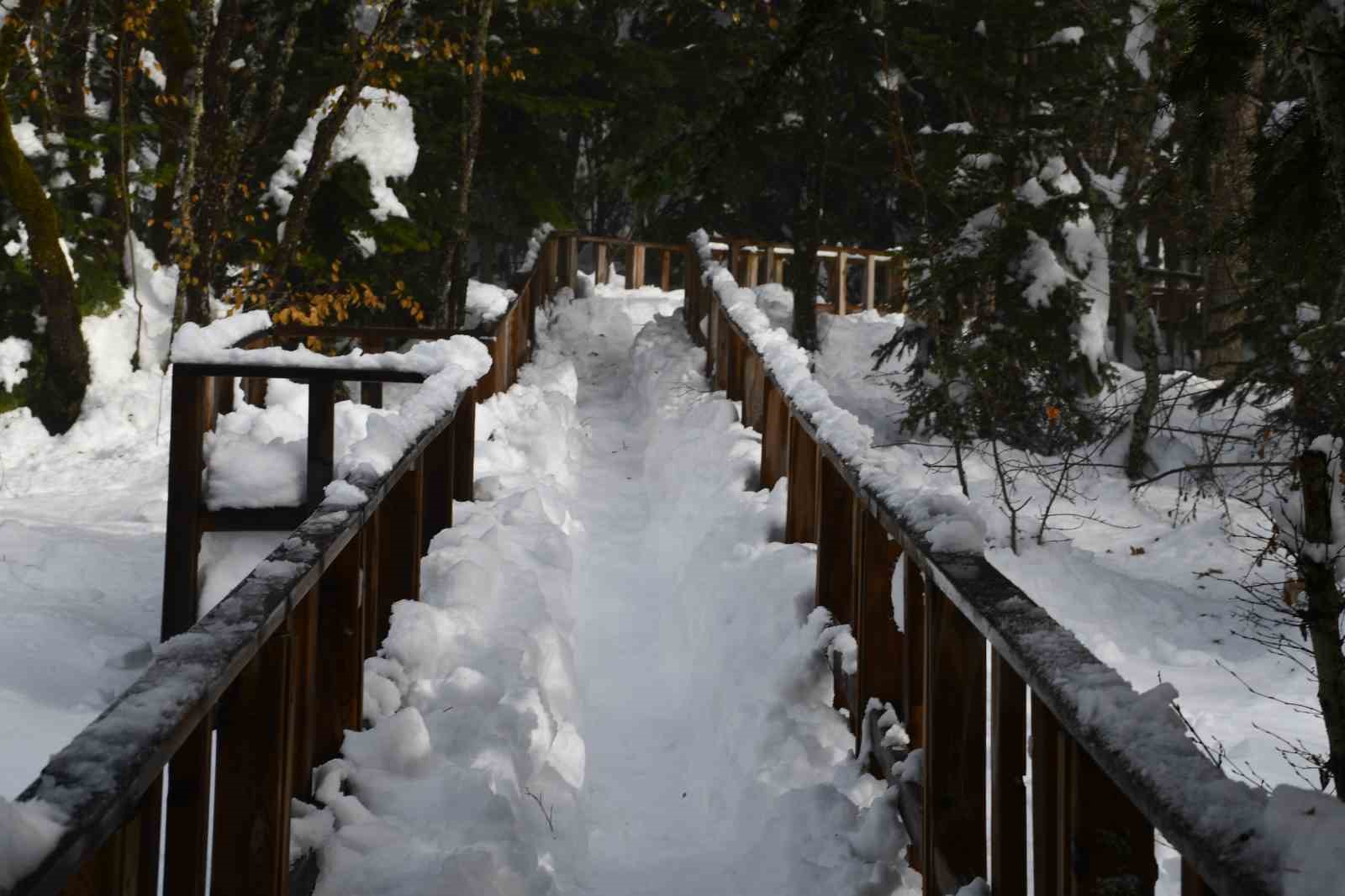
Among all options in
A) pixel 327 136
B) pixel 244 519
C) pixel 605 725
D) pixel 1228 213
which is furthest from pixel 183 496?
pixel 1228 213

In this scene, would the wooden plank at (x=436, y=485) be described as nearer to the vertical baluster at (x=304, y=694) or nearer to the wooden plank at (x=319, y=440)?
the wooden plank at (x=319, y=440)

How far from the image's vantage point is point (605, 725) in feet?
18.3

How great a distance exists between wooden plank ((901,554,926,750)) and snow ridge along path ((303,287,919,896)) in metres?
0.28

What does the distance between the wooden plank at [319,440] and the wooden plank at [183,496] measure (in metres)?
0.62

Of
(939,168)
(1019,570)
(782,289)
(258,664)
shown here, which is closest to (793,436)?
(258,664)

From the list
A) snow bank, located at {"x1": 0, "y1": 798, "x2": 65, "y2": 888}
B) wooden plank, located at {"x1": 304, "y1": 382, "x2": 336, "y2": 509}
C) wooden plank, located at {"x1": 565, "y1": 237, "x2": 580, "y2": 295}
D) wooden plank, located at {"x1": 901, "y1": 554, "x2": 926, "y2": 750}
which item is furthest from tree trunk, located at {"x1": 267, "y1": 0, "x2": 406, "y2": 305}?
snow bank, located at {"x1": 0, "y1": 798, "x2": 65, "y2": 888}

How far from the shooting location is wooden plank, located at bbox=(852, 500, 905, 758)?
454cm

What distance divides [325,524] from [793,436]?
3755 millimetres

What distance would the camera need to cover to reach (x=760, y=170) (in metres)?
20.0

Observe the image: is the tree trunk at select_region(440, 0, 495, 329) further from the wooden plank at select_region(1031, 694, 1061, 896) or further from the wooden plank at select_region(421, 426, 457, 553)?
the wooden plank at select_region(1031, 694, 1061, 896)

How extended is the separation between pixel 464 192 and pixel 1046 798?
13.1 m

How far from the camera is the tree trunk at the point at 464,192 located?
13945 mm

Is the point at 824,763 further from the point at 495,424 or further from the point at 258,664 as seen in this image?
the point at 495,424

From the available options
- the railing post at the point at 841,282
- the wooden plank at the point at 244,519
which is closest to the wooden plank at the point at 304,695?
the wooden plank at the point at 244,519
